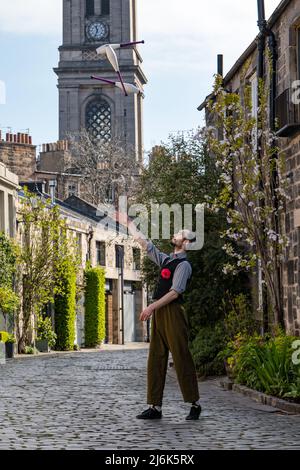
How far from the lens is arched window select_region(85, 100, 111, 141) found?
295 ft

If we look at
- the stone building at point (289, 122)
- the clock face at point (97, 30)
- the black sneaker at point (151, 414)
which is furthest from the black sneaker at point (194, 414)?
the clock face at point (97, 30)

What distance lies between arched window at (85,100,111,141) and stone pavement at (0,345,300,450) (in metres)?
71.9

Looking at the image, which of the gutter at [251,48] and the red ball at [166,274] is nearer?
the red ball at [166,274]

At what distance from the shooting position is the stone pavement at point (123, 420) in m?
9.73

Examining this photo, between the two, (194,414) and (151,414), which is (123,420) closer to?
(151,414)

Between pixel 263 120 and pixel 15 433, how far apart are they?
9.33 meters

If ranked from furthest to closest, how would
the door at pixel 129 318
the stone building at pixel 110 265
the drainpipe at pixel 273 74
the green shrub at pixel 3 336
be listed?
the door at pixel 129 318, the stone building at pixel 110 265, the green shrub at pixel 3 336, the drainpipe at pixel 273 74

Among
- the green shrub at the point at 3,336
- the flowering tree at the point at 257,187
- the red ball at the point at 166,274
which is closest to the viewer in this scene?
the red ball at the point at 166,274

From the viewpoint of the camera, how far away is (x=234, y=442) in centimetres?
975

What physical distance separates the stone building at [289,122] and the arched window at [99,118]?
233 feet

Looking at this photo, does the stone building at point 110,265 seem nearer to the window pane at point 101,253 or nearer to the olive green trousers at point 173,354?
the window pane at point 101,253

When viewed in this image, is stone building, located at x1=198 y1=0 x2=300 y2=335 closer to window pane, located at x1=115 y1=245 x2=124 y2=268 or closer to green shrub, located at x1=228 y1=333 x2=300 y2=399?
green shrub, located at x1=228 y1=333 x2=300 y2=399
